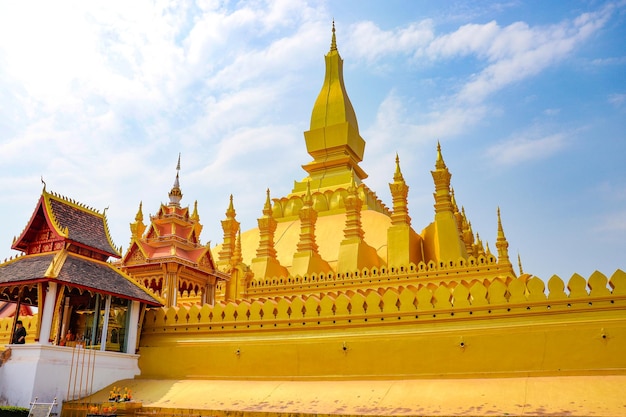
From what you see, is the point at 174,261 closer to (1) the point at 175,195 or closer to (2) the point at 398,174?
(1) the point at 175,195

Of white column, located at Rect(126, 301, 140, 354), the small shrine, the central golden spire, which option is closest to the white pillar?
white column, located at Rect(126, 301, 140, 354)

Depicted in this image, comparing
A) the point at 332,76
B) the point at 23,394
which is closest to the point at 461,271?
the point at 23,394

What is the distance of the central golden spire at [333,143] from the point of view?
29.0 meters

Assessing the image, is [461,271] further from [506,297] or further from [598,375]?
[598,375]

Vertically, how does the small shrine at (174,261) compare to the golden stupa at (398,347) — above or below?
above

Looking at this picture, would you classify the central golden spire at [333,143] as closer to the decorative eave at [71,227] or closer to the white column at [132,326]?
the decorative eave at [71,227]

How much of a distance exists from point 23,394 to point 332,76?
25.9 metres

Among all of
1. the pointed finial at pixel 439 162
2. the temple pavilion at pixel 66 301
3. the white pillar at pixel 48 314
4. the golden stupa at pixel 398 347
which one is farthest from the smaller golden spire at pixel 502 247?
the white pillar at pixel 48 314

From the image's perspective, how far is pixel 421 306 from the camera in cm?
1112

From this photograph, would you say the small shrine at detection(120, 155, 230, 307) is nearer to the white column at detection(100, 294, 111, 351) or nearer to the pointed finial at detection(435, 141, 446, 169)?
the white column at detection(100, 294, 111, 351)

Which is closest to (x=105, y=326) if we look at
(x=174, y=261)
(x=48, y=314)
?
(x=48, y=314)

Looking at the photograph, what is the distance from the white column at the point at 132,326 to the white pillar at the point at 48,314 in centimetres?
207

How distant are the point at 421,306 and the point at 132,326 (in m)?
7.51

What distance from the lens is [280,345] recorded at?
39.5ft
